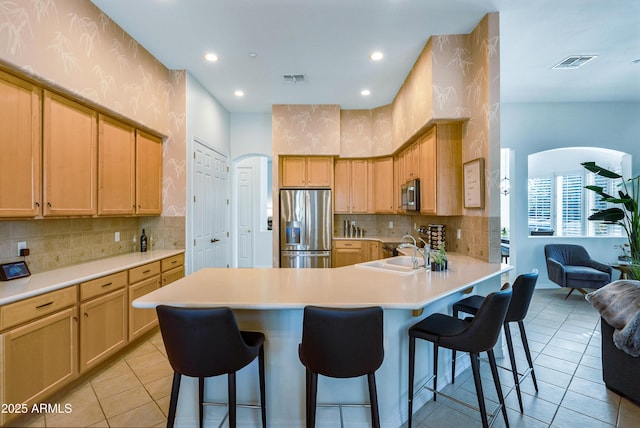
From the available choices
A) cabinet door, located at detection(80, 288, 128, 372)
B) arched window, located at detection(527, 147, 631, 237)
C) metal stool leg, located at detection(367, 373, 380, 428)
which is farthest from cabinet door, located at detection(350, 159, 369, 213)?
metal stool leg, located at detection(367, 373, 380, 428)

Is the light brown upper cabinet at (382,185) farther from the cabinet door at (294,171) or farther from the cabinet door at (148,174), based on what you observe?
the cabinet door at (148,174)

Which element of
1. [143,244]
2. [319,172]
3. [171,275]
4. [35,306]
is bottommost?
[171,275]

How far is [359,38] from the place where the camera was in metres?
3.08

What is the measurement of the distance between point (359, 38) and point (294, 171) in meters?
2.46

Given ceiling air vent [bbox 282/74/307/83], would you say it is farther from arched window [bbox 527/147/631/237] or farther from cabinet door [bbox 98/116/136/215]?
arched window [bbox 527/147/631/237]

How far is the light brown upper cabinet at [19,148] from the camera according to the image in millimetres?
1969

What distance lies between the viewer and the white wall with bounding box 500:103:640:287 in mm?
4914

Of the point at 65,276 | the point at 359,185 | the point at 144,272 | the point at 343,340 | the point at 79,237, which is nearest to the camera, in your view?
the point at 343,340

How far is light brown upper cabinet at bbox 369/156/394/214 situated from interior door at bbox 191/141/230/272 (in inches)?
103

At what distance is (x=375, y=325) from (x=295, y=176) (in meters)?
3.95

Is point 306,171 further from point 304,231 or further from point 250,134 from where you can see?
point 250,134

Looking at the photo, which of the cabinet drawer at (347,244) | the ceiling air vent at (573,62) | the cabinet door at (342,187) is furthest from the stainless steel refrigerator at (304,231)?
the ceiling air vent at (573,62)

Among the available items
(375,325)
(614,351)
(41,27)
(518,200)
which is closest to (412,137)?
(518,200)

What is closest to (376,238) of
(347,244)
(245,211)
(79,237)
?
(347,244)
